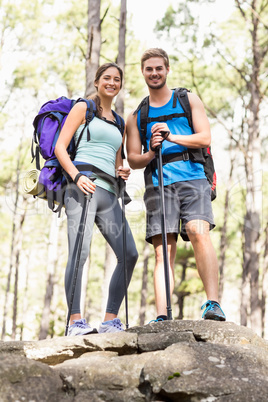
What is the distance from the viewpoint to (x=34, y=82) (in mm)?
15930

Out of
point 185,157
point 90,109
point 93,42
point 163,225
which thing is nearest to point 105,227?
point 163,225

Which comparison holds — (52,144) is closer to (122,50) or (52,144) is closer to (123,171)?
(123,171)

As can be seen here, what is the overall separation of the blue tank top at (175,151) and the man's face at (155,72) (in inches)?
6.4

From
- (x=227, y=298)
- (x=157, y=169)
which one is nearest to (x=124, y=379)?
(x=157, y=169)

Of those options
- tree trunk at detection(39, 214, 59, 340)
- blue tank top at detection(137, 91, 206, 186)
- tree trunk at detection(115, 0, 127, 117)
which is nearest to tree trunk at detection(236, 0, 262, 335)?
tree trunk at detection(115, 0, 127, 117)

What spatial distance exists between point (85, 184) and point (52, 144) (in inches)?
Answer: 21.1

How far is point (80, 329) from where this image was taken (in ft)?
11.1

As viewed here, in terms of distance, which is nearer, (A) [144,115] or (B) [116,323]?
(B) [116,323]

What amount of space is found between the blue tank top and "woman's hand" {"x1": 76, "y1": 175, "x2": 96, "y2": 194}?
0.55 metres

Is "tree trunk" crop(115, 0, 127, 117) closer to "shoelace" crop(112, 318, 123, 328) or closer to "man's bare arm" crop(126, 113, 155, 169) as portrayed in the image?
"man's bare arm" crop(126, 113, 155, 169)

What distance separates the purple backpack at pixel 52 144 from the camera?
12.0ft

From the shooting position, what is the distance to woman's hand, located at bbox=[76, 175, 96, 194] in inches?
136

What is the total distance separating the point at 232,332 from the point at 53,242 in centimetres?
1126

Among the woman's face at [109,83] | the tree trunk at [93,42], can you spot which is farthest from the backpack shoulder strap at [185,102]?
the tree trunk at [93,42]
